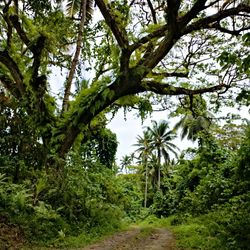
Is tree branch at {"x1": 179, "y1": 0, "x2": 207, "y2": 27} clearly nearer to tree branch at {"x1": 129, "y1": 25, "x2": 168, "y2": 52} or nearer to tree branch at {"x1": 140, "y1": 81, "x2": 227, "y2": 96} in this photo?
tree branch at {"x1": 129, "y1": 25, "x2": 168, "y2": 52}

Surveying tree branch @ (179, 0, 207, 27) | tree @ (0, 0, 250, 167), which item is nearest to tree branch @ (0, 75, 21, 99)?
tree @ (0, 0, 250, 167)

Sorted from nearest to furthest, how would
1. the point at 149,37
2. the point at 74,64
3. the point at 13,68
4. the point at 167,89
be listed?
the point at 149,37
the point at 13,68
the point at 167,89
the point at 74,64

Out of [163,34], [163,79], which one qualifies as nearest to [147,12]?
[163,34]

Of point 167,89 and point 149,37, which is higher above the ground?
point 149,37

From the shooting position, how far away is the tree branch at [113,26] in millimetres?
9623

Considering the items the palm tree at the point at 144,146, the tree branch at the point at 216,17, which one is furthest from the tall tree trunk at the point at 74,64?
the palm tree at the point at 144,146

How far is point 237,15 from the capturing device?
9.69m

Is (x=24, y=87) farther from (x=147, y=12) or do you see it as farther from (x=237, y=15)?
(x=237, y=15)

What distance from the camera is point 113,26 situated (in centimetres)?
991

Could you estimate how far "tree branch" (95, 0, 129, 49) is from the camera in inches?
379

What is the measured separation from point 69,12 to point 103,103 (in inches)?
202

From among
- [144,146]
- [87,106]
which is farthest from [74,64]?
[144,146]

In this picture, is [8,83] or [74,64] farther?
[8,83]

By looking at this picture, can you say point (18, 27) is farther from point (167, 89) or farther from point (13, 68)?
point (167, 89)
